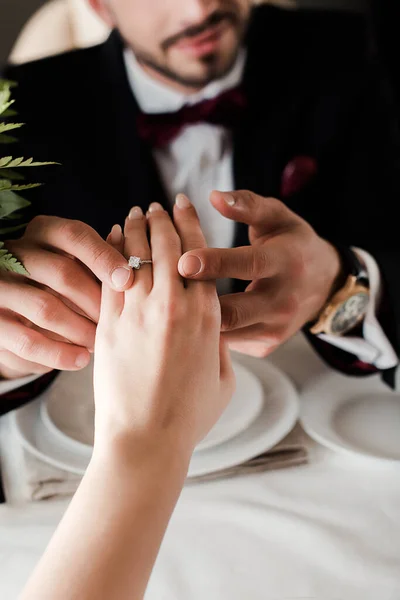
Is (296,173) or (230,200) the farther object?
A: (296,173)

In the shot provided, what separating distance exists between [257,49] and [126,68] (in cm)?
31

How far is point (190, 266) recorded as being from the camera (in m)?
0.57

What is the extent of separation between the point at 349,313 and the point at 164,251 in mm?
362

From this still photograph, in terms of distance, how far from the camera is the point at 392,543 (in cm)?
50

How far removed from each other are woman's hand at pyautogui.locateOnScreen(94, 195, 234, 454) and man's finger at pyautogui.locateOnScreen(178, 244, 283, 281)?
2 centimetres

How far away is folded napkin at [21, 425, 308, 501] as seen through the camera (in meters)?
0.58

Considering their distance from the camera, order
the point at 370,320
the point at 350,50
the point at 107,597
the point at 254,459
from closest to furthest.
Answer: the point at 107,597 < the point at 254,459 < the point at 370,320 < the point at 350,50

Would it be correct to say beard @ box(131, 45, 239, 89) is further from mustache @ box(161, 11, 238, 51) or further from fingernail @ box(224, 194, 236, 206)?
fingernail @ box(224, 194, 236, 206)

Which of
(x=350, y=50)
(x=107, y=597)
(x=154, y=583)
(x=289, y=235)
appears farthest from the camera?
(x=350, y=50)

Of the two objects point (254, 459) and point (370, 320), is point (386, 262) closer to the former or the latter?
point (370, 320)

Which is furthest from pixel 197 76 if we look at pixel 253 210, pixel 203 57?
pixel 253 210

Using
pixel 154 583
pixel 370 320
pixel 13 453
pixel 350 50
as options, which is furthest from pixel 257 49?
pixel 154 583

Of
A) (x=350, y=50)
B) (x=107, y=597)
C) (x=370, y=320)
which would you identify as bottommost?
(x=370, y=320)

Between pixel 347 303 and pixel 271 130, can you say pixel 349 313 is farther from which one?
pixel 271 130
